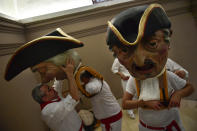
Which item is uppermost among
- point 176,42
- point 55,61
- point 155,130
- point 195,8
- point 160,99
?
point 195,8

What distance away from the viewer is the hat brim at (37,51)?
818 mm

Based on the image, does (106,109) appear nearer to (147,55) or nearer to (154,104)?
(154,104)

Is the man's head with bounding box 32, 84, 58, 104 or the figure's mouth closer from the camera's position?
the figure's mouth

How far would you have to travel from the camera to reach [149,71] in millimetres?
677

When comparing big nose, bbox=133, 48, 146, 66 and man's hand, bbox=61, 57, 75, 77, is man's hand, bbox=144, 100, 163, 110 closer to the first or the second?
big nose, bbox=133, 48, 146, 66

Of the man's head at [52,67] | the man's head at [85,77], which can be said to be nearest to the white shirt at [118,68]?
the man's head at [85,77]

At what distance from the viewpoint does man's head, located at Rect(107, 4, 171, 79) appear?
0.61m

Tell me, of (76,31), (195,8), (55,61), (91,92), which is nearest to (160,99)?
(91,92)

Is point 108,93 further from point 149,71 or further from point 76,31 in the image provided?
point 76,31

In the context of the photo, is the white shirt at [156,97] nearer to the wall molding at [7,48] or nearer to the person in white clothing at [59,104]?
the person in white clothing at [59,104]

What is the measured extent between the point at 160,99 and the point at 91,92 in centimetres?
50

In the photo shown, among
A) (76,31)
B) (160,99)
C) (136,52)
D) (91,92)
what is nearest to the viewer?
(136,52)

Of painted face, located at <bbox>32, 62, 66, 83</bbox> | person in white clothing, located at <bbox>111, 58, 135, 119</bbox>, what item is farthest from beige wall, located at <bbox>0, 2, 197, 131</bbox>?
painted face, located at <bbox>32, 62, 66, 83</bbox>

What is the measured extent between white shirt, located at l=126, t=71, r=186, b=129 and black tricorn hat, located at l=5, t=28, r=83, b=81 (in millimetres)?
523
